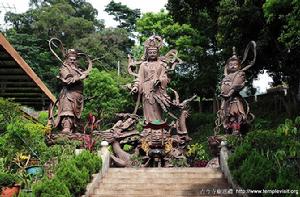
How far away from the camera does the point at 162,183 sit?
9859 millimetres

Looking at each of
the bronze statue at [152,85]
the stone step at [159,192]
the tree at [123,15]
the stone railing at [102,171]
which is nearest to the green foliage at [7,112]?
the stone railing at [102,171]

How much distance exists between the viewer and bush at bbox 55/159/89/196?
8680 millimetres

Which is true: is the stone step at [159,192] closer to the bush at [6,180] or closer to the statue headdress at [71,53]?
the bush at [6,180]

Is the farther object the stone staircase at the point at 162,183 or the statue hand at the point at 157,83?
the statue hand at the point at 157,83

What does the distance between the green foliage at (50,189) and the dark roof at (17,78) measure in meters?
4.16

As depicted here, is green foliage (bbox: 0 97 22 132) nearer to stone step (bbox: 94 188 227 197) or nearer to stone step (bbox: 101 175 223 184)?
stone step (bbox: 101 175 223 184)

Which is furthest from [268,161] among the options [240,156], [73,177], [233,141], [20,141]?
[20,141]

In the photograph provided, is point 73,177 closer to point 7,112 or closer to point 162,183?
point 162,183

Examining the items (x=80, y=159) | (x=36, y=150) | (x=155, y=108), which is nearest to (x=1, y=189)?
(x=80, y=159)

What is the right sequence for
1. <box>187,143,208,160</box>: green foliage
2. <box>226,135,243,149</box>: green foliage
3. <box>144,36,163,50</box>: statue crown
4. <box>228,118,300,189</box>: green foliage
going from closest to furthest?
<box>228,118,300,189</box>: green foliage → <box>226,135,243,149</box>: green foliage → <box>187,143,208,160</box>: green foliage → <box>144,36,163,50</box>: statue crown

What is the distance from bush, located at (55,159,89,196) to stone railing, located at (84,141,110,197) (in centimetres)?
22

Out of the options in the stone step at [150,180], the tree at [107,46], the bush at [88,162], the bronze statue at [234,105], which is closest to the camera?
the bush at [88,162]

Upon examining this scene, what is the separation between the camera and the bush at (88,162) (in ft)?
31.2

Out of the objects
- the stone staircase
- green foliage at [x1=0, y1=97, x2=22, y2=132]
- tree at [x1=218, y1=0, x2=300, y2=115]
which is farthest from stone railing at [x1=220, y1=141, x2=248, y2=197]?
tree at [x1=218, y1=0, x2=300, y2=115]
